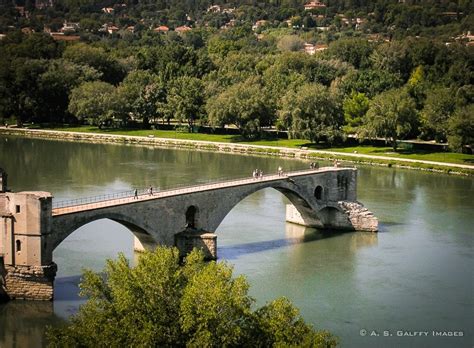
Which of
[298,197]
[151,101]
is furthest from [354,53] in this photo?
[298,197]

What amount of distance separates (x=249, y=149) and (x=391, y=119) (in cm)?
1203

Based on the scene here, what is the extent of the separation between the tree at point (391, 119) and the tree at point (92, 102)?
83.6ft

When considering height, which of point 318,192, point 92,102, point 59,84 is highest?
point 59,84

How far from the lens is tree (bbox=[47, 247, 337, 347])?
2536 cm

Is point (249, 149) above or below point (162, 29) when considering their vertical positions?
below

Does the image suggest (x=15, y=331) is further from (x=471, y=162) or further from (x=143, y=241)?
(x=471, y=162)

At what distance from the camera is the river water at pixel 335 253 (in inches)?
1300

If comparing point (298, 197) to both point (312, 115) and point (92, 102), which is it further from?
point (92, 102)

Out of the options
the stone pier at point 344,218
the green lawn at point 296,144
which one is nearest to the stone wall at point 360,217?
the stone pier at point 344,218

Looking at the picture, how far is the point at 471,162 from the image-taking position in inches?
2847

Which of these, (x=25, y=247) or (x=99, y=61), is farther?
(x=99, y=61)

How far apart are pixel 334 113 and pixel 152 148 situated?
15.8 meters

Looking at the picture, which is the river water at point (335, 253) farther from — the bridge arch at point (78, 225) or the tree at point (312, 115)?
the tree at point (312, 115)

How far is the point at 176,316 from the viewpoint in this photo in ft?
87.6
